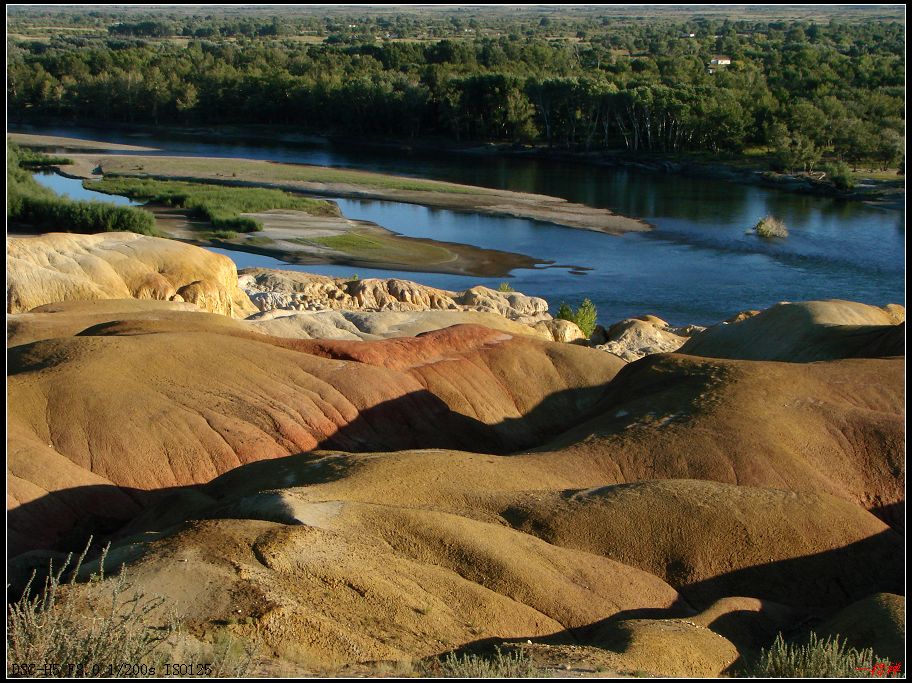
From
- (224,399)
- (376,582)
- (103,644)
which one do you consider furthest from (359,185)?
(103,644)

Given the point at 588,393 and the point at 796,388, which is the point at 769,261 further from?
the point at 796,388

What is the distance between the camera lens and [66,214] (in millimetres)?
62656

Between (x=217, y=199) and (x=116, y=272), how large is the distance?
35.8 metres

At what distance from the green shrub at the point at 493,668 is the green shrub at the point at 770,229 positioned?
6098cm

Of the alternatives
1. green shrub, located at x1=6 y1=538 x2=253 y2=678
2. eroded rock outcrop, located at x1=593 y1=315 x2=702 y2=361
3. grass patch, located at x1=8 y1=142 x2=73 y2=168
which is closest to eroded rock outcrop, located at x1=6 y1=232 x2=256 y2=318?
eroded rock outcrop, located at x1=593 y1=315 x2=702 y2=361

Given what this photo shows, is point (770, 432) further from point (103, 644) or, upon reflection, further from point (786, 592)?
point (103, 644)

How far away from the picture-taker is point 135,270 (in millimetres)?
40969

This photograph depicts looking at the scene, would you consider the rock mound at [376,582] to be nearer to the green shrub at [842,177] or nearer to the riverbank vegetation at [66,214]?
the riverbank vegetation at [66,214]

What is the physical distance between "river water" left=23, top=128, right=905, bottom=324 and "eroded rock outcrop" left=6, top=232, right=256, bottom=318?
19.0 meters

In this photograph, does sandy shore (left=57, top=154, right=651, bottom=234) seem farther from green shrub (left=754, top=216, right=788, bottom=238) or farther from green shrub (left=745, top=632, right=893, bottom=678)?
green shrub (left=745, top=632, right=893, bottom=678)

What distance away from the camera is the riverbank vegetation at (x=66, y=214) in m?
60.7

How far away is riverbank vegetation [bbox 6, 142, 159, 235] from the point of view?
60688 mm

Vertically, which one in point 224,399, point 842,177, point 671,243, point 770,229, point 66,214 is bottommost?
point 671,243

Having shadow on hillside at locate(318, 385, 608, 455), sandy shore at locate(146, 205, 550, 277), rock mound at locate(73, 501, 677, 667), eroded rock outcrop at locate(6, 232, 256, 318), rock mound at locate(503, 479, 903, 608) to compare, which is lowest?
sandy shore at locate(146, 205, 550, 277)
